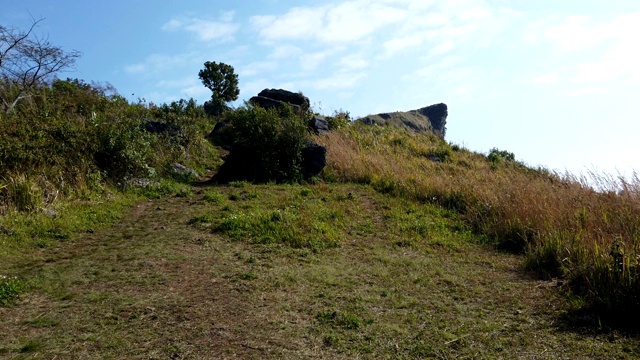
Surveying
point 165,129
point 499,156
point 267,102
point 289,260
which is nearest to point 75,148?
point 165,129

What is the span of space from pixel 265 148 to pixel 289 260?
634cm

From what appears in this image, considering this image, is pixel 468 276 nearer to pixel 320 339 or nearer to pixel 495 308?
pixel 495 308

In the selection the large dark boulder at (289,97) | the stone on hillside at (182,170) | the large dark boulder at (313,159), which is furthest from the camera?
the large dark boulder at (289,97)

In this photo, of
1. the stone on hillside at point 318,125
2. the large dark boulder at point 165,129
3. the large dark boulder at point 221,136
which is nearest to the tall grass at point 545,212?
the stone on hillside at point 318,125

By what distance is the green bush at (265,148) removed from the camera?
41.5ft

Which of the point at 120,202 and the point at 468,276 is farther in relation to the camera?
the point at 120,202

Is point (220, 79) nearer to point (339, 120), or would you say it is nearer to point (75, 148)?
point (339, 120)

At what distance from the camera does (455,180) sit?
40.7 ft

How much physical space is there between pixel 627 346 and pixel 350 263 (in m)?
3.42

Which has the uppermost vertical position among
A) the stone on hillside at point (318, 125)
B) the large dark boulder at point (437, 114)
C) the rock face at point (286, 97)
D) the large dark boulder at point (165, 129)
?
the large dark boulder at point (437, 114)

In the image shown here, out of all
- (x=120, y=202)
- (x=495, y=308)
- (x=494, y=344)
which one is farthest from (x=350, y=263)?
(x=120, y=202)

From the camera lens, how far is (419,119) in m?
31.8

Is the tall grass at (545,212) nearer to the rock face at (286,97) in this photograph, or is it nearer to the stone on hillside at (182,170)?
the stone on hillside at (182,170)

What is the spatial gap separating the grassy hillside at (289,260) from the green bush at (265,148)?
236 mm
